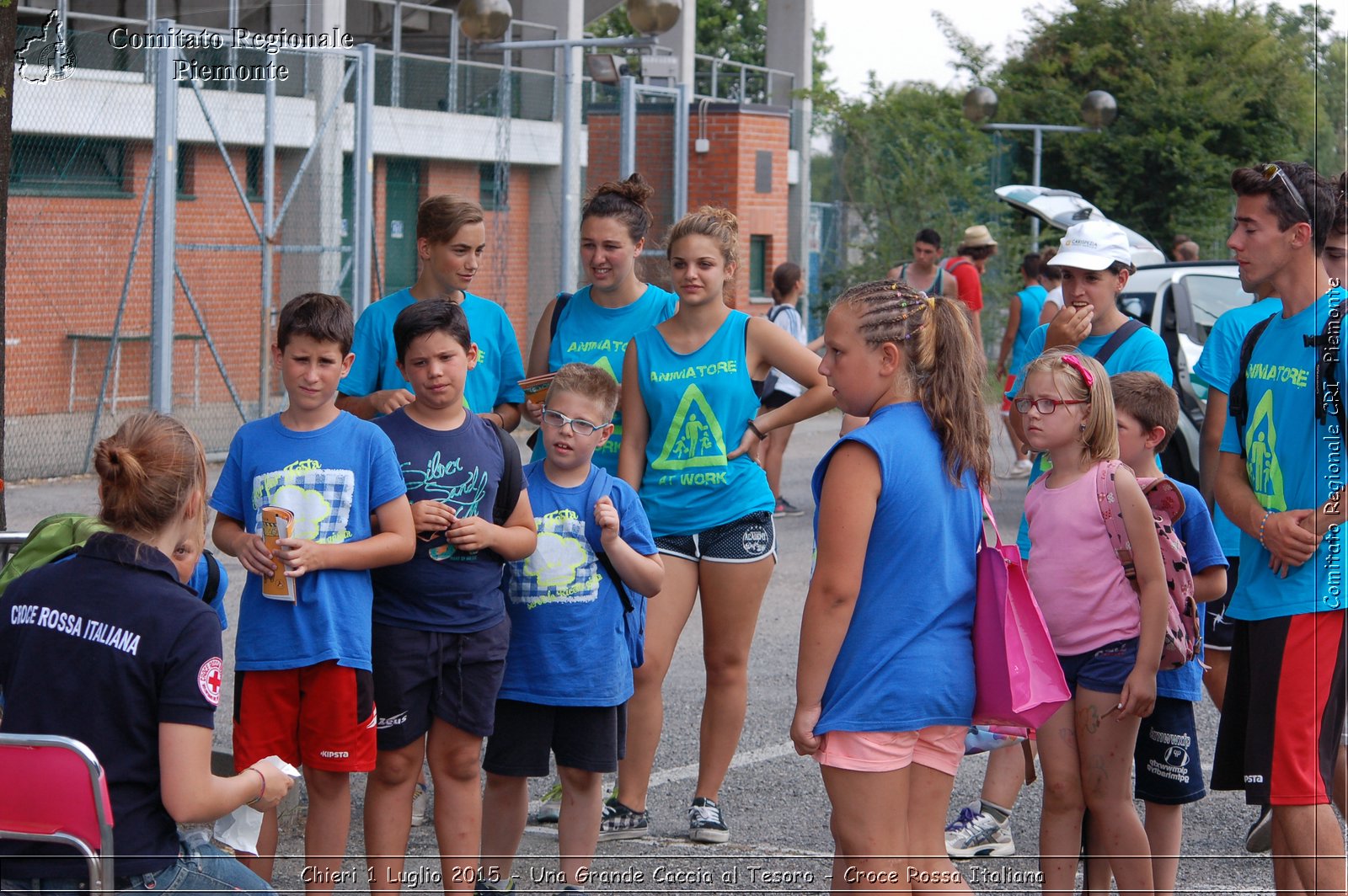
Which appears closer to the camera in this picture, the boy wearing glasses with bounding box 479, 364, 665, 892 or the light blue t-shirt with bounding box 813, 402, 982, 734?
the light blue t-shirt with bounding box 813, 402, 982, 734

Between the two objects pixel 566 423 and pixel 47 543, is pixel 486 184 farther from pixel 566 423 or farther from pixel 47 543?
pixel 47 543

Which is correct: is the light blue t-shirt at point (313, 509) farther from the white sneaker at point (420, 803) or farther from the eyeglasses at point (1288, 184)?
the eyeglasses at point (1288, 184)

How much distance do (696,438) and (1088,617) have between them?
1553mm

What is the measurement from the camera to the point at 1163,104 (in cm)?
2825

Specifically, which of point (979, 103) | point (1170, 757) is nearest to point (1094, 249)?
point (1170, 757)

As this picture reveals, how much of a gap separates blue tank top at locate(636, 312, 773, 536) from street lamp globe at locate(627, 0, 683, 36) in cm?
912

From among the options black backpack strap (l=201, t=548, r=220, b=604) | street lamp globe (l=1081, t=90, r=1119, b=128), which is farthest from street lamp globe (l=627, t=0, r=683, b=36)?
street lamp globe (l=1081, t=90, r=1119, b=128)

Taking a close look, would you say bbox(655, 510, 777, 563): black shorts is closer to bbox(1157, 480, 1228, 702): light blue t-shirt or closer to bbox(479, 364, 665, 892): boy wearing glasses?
bbox(479, 364, 665, 892): boy wearing glasses

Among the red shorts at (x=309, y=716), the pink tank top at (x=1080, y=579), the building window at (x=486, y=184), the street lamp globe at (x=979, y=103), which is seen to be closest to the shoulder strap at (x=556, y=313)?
the red shorts at (x=309, y=716)

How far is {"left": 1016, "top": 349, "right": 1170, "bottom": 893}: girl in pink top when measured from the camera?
380 cm

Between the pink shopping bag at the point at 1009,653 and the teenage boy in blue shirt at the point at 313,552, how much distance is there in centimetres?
154

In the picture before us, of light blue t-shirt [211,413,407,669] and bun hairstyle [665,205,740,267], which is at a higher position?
bun hairstyle [665,205,740,267]

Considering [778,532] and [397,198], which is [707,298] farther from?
[397,198]

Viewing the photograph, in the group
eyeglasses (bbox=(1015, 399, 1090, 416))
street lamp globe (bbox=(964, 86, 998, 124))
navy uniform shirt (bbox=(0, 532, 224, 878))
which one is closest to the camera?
navy uniform shirt (bbox=(0, 532, 224, 878))
